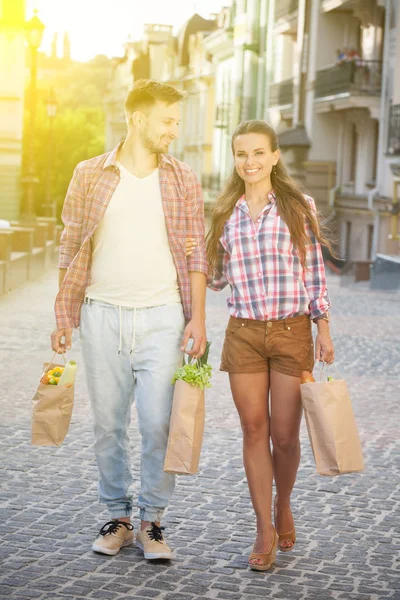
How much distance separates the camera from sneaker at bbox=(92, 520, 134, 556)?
18.8ft

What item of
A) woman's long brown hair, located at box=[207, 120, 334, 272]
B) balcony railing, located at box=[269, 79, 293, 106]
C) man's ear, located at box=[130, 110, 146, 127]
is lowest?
woman's long brown hair, located at box=[207, 120, 334, 272]

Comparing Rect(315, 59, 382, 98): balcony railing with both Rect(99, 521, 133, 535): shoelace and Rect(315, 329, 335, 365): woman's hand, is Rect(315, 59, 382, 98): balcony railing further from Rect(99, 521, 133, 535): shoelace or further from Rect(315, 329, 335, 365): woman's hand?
Rect(99, 521, 133, 535): shoelace

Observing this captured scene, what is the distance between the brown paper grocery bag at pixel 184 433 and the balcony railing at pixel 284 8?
4490 centimetres

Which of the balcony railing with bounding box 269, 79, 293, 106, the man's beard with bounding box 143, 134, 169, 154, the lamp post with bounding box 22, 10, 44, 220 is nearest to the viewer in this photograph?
the man's beard with bounding box 143, 134, 169, 154

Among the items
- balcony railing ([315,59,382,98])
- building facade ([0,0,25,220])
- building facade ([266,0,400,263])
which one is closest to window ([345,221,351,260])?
building facade ([266,0,400,263])

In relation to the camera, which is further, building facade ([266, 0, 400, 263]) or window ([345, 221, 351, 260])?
window ([345, 221, 351, 260])

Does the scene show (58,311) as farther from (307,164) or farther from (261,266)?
(307,164)

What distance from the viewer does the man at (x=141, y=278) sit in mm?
5582

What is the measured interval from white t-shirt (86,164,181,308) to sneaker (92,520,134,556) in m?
1.00

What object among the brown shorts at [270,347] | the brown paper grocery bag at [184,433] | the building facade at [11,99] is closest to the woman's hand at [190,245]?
the brown shorts at [270,347]

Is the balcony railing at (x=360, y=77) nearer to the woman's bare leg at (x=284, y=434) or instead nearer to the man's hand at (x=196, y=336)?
the woman's bare leg at (x=284, y=434)

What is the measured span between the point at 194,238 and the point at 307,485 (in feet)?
7.64

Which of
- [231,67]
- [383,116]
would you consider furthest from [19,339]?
[231,67]

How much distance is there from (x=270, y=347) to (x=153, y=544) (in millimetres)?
998
